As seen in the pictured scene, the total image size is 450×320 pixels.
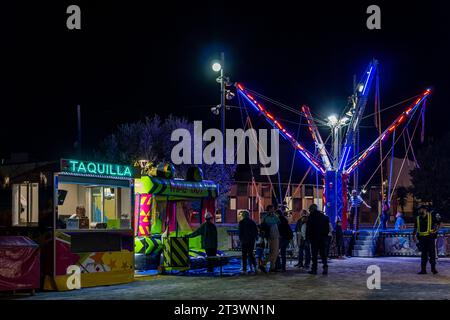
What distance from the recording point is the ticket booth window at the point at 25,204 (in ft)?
41.8

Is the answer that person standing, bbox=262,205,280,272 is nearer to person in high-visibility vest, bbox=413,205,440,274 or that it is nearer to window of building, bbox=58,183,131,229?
person in high-visibility vest, bbox=413,205,440,274

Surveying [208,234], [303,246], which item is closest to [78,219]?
[208,234]

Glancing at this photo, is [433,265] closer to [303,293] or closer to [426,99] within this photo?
[303,293]

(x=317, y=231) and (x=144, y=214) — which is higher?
(x=144, y=214)

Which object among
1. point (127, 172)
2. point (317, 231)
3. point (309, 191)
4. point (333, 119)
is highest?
point (333, 119)

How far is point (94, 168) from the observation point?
1348 cm

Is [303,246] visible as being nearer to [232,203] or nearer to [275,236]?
[275,236]

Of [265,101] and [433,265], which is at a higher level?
[265,101]

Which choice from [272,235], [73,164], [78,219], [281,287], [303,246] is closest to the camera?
[281,287]

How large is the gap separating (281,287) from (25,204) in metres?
5.53

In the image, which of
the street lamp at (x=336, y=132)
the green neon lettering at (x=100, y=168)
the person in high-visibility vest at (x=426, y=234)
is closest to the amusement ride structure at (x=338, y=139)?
the street lamp at (x=336, y=132)
